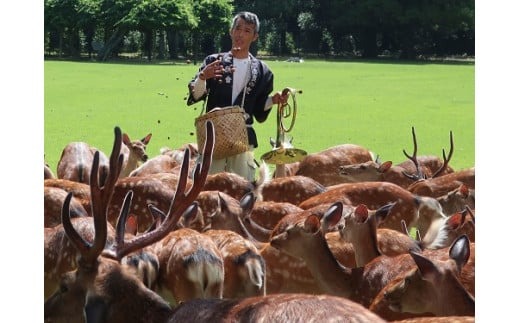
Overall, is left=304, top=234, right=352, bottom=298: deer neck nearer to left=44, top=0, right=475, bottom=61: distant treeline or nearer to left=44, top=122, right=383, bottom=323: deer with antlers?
left=44, top=0, right=475, bottom=61: distant treeline

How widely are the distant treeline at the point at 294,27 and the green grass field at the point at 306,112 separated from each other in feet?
1.07

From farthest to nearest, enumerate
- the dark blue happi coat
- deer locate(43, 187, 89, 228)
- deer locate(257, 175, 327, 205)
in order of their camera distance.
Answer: deer locate(257, 175, 327, 205)
the dark blue happi coat
deer locate(43, 187, 89, 228)

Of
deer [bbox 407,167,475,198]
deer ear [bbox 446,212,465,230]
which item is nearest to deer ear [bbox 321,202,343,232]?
deer ear [bbox 446,212,465,230]

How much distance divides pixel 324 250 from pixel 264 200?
6.34 feet

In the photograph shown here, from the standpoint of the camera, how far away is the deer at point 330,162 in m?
8.53

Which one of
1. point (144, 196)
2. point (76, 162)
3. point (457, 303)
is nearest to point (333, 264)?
point (457, 303)

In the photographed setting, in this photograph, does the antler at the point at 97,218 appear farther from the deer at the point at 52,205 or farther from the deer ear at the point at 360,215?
the deer at the point at 52,205

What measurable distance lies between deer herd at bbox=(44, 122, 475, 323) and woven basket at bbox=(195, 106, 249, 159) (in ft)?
1.02

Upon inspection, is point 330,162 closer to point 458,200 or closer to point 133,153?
point 133,153

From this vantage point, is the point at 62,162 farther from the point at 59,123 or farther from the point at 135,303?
the point at 135,303

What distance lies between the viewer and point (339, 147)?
359 inches

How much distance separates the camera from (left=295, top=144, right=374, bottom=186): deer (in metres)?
8.53

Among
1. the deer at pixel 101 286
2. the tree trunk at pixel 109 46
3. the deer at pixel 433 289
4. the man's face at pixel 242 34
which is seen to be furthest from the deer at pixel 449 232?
the tree trunk at pixel 109 46

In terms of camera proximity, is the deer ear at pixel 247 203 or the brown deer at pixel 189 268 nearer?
the brown deer at pixel 189 268
